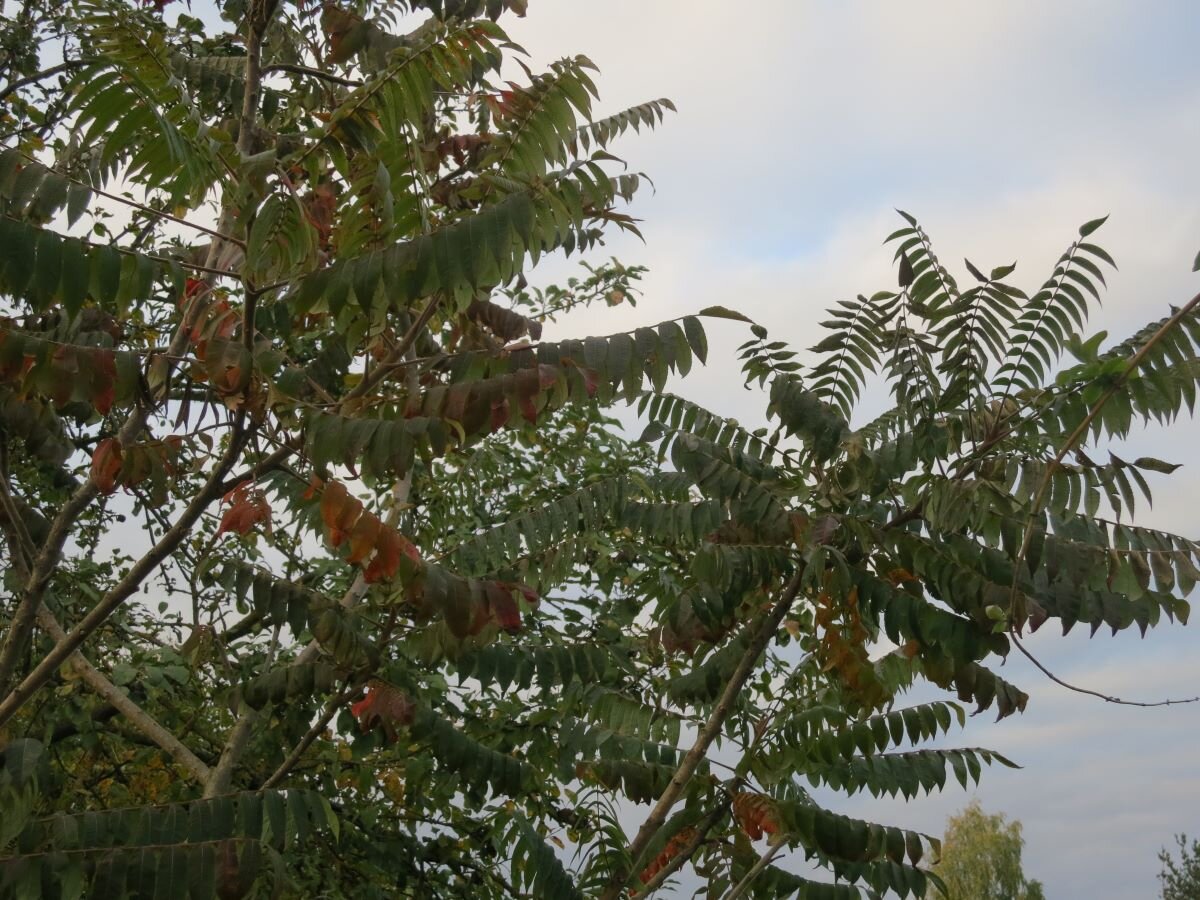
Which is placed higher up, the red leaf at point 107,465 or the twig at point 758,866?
the red leaf at point 107,465

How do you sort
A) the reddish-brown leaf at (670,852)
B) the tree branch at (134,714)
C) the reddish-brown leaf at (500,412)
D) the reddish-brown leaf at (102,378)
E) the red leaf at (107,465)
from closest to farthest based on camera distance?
the reddish-brown leaf at (500,412) → the reddish-brown leaf at (102,378) → the red leaf at (107,465) → the reddish-brown leaf at (670,852) → the tree branch at (134,714)

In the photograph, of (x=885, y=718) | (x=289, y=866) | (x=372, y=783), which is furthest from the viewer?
(x=372, y=783)

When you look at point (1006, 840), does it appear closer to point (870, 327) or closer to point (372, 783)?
point (372, 783)

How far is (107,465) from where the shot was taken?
146 inches

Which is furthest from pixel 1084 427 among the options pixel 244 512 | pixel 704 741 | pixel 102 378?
pixel 102 378

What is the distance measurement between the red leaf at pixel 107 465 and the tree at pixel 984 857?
33.2 m

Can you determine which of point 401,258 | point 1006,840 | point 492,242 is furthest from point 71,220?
point 1006,840

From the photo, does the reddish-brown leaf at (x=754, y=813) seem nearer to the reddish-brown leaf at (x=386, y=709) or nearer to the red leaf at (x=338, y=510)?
the reddish-brown leaf at (x=386, y=709)

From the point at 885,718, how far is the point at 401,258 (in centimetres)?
241

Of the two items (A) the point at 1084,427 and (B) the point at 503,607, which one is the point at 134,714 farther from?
(A) the point at 1084,427

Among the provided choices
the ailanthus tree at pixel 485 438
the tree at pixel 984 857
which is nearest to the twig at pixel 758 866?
the ailanthus tree at pixel 485 438

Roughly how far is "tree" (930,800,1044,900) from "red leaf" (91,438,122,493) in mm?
33174

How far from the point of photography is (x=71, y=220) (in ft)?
10.9

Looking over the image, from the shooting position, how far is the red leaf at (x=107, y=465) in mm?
3693
